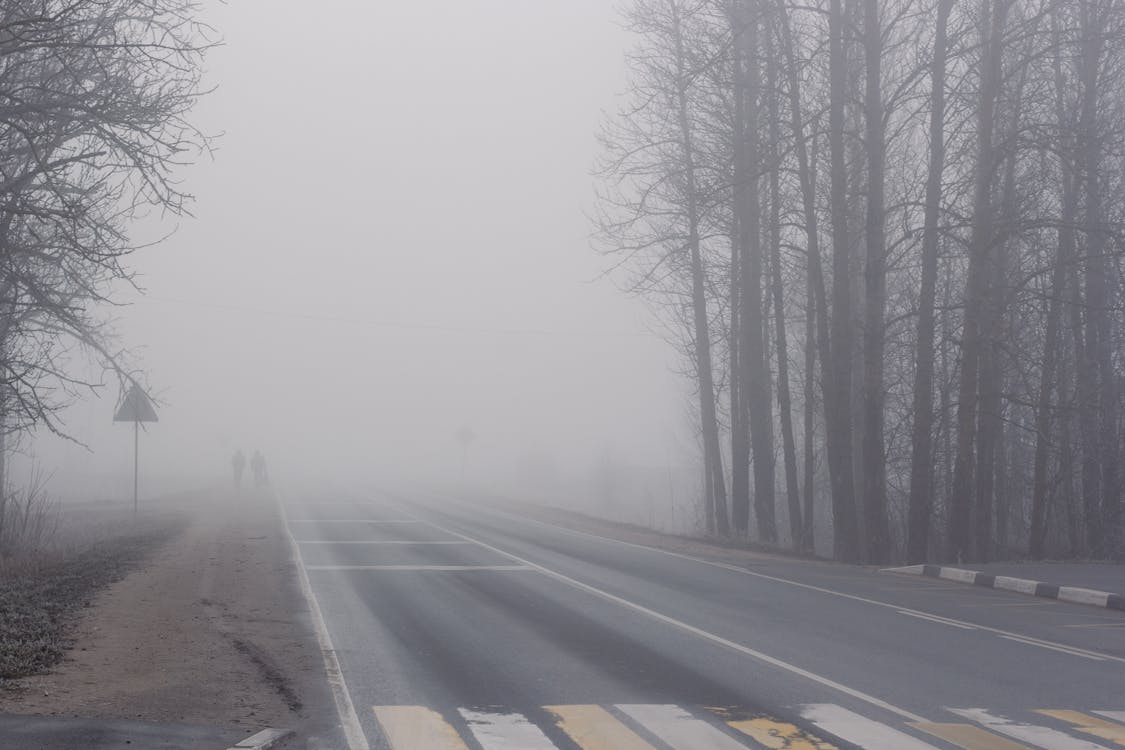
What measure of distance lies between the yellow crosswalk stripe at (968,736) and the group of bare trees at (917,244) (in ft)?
45.6

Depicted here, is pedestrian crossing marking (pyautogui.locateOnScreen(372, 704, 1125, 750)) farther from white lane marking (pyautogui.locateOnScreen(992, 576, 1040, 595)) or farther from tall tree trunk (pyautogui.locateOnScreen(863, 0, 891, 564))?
tall tree trunk (pyautogui.locateOnScreen(863, 0, 891, 564))

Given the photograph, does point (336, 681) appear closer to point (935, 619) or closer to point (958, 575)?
point (935, 619)

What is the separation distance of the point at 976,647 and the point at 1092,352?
63.8 ft

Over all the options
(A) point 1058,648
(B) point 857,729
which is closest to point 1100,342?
(A) point 1058,648

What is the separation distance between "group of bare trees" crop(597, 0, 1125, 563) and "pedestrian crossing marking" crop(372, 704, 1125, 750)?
1382 cm

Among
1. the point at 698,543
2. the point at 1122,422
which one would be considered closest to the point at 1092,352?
the point at 1122,422

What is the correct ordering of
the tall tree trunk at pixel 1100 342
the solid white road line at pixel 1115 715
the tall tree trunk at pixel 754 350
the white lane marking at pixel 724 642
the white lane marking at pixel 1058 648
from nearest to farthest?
1. the solid white road line at pixel 1115 715
2. the white lane marking at pixel 724 642
3. the white lane marking at pixel 1058 648
4. the tall tree trunk at pixel 1100 342
5. the tall tree trunk at pixel 754 350

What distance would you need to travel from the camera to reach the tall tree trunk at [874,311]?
22188mm

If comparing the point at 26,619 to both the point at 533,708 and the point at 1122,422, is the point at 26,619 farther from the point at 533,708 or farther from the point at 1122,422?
the point at 1122,422

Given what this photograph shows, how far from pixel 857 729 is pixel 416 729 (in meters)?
2.91

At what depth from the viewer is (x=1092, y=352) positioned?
93.0 feet

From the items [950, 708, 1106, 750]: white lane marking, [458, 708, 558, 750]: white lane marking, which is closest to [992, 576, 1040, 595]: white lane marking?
[950, 708, 1106, 750]: white lane marking

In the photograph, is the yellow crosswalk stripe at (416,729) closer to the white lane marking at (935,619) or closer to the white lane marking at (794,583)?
the white lane marking at (794,583)

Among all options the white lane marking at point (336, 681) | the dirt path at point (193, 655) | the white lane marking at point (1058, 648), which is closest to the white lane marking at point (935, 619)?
the white lane marking at point (1058, 648)
